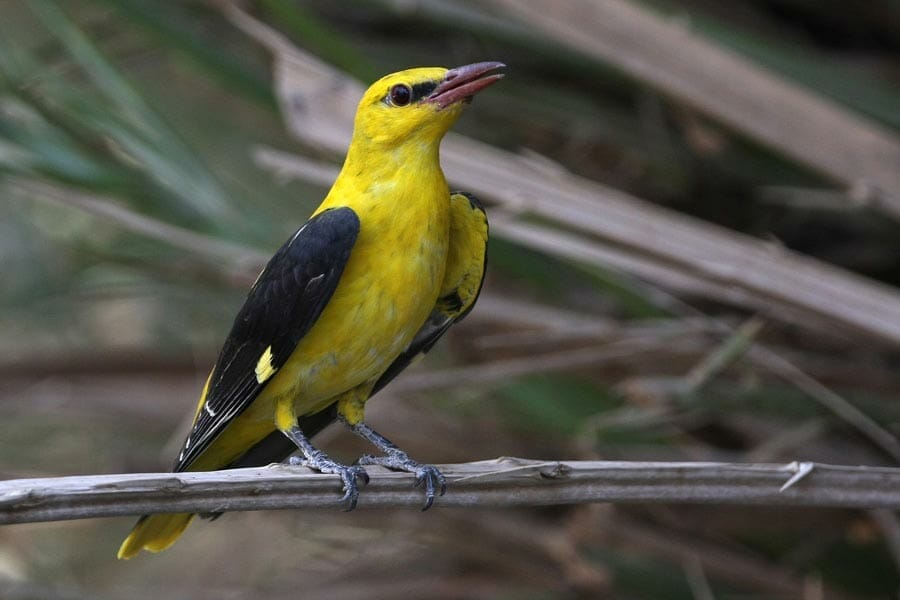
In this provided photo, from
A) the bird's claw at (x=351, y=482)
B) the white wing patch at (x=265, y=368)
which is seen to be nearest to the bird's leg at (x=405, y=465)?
the bird's claw at (x=351, y=482)

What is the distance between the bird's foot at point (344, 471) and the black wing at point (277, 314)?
0.57 feet

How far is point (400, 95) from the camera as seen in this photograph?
2.60 m

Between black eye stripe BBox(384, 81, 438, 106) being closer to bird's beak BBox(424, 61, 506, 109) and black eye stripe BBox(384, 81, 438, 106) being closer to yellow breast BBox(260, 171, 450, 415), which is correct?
bird's beak BBox(424, 61, 506, 109)

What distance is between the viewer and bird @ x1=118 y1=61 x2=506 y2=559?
247cm

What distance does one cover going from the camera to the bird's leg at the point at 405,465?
219cm

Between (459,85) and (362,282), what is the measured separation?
0.46m

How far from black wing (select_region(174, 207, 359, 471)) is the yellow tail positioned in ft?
0.39

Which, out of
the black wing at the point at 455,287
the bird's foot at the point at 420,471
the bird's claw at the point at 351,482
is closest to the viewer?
the bird's claw at the point at 351,482

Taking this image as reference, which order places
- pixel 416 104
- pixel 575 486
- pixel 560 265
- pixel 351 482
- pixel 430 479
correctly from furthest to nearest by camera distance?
pixel 560 265 → pixel 416 104 → pixel 430 479 → pixel 351 482 → pixel 575 486

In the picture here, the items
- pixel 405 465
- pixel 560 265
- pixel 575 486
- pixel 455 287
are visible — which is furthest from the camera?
pixel 560 265

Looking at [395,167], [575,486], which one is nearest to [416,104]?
[395,167]

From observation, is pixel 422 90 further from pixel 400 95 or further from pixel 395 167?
pixel 395 167

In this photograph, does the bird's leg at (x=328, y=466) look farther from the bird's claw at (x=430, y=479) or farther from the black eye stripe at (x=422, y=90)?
the black eye stripe at (x=422, y=90)

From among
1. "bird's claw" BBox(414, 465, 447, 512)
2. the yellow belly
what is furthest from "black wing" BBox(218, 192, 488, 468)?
"bird's claw" BBox(414, 465, 447, 512)
